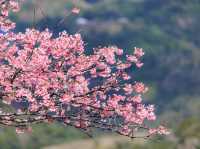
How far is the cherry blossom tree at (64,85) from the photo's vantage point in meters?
15.0

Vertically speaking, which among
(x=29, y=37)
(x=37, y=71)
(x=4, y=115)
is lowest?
(x=4, y=115)

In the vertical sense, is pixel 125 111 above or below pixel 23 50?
below

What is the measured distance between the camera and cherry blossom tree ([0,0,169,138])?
1500cm

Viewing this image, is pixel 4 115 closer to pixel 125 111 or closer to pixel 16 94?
pixel 16 94

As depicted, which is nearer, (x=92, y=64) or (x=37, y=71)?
(x=37, y=71)

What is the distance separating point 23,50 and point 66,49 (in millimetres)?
1163

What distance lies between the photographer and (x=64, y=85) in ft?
50.2

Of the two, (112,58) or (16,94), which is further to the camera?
(112,58)

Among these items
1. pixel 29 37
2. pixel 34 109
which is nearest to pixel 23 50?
pixel 29 37

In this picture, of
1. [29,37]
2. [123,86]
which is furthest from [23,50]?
[123,86]

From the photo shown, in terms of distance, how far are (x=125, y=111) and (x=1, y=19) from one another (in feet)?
14.6

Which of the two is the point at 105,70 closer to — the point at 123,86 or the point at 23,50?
the point at 123,86

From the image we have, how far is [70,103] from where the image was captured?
599 inches

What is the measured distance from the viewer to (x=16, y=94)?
14953mm
